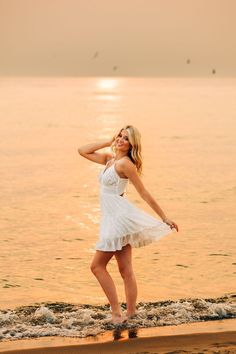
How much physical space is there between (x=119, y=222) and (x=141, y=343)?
105cm

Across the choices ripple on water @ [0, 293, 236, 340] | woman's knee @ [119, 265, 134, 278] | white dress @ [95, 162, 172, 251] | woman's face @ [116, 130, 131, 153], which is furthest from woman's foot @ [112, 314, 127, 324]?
woman's face @ [116, 130, 131, 153]

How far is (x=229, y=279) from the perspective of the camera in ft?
36.3

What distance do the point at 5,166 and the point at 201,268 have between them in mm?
12672

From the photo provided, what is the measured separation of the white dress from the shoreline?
80cm

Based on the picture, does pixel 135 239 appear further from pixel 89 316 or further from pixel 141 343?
pixel 89 316

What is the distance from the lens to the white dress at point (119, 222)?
27.0ft

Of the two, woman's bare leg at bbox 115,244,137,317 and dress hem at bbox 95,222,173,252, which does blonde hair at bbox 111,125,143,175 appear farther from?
woman's bare leg at bbox 115,244,137,317

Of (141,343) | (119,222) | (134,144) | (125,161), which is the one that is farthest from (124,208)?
(141,343)

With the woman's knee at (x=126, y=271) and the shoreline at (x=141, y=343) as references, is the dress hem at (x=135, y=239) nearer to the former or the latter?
the woman's knee at (x=126, y=271)

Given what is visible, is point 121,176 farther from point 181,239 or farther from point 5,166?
point 5,166

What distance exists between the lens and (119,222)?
8.25 metres

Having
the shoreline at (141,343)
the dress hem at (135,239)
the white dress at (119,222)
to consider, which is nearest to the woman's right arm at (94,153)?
the white dress at (119,222)

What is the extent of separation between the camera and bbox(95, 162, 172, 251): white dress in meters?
8.24

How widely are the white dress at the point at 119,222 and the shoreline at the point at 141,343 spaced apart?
0.80 meters
